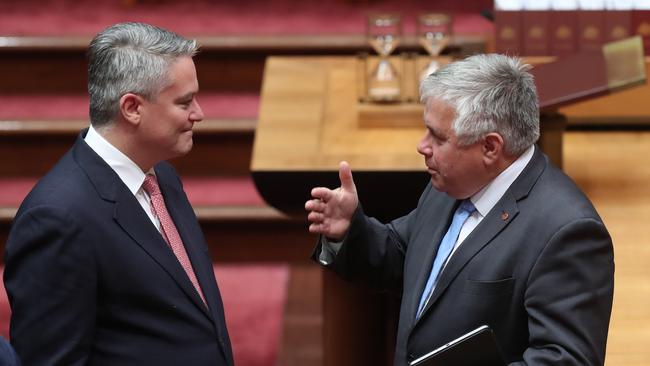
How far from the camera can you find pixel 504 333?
158 cm

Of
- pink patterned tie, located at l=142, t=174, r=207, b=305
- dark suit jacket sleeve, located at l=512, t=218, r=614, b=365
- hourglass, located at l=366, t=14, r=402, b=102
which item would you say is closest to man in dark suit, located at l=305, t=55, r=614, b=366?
dark suit jacket sleeve, located at l=512, t=218, r=614, b=365

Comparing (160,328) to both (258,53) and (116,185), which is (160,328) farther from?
(258,53)

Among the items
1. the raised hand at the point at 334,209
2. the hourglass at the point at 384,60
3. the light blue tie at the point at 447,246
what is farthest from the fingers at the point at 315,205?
the hourglass at the point at 384,60

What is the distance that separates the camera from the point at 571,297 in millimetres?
1503

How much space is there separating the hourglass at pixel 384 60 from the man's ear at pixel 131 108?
1125mm

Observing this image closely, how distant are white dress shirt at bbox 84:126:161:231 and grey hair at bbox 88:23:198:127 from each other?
0.07 ft

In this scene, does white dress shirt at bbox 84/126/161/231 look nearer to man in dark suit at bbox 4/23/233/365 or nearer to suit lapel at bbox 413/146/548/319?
man in dark suit at bbox 4/23/233/365

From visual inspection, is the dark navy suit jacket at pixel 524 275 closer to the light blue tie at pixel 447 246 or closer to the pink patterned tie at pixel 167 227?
the light blue tie at pixel 447 246

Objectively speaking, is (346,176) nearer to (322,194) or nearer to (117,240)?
(322,194)

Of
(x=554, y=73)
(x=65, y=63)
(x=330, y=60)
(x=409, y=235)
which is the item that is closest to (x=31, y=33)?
(x=65, y=63)

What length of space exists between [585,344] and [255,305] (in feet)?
5.84

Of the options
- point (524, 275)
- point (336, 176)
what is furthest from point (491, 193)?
point (336, 176)

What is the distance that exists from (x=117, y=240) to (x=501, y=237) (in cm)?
49

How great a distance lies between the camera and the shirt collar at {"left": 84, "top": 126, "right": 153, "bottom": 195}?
1653 millimetres
